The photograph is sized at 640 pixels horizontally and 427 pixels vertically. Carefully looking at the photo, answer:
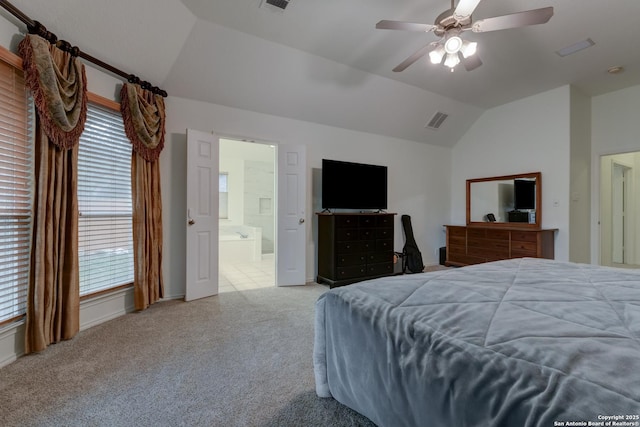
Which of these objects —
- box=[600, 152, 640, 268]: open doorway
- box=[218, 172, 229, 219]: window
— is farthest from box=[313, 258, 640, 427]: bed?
box=[218, 172, 229, 219]: window

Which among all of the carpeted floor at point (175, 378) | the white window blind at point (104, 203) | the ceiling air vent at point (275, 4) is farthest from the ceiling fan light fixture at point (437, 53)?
the white window blind at point (104, 203)

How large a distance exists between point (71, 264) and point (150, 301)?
36.1 inches

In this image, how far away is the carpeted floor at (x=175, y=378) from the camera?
1396 millimetres

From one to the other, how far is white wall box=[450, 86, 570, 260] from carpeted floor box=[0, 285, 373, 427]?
4.06 metres

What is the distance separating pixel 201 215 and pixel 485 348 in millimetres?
3163

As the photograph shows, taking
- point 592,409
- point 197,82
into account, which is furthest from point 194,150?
point 592,409

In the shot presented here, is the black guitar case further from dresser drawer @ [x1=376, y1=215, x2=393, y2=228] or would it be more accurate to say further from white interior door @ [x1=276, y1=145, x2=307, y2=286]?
white interior door @ [x1=276, y1=145, x2=307, y2=286]

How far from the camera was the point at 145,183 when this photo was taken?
113 inches

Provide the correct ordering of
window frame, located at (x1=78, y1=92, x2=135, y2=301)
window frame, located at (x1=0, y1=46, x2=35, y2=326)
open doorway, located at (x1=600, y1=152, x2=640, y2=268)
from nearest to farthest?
window frame, located at (x1=0, y1=46, x2=35, y2=326) < window frame, located at (x1=78, y1=92, x2=135, y2=301) < open doorway, located at (x1=600, y1=152, x2=640, y2=268)

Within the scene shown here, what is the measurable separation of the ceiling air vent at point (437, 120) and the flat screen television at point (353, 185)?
4.17 feet

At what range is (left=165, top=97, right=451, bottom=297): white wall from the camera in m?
3.28

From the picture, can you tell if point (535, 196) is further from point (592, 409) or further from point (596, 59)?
point (592, 409)

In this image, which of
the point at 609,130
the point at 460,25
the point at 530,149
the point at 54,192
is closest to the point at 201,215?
the point at 54,192

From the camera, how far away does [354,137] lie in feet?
14.7
